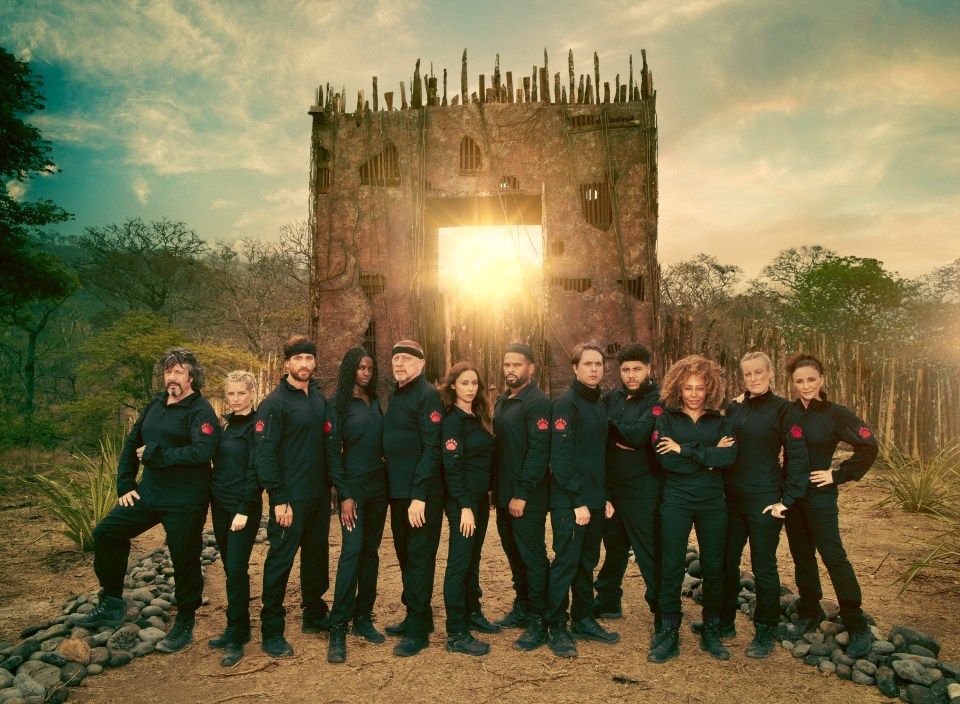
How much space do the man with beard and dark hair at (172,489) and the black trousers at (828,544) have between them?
4041 millimetres

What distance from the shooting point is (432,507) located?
157 inches

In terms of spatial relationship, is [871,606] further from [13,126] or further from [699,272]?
[699,272]

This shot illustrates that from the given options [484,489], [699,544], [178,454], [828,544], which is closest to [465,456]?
[484,489]

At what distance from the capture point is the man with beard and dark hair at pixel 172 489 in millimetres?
4027

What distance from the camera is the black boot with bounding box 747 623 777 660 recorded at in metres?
3.81

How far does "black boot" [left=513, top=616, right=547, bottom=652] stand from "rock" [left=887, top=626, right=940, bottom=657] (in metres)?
2.27

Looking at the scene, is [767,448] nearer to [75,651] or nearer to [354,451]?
[354,451]

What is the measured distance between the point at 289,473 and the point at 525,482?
160cm

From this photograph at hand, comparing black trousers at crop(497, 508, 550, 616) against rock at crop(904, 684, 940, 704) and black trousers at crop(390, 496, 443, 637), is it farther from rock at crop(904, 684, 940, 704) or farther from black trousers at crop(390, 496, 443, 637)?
rock at crop(904, 684, 940, 704)

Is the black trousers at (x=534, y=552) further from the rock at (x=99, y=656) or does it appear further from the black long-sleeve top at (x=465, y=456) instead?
the rock at (x=99, y=656)

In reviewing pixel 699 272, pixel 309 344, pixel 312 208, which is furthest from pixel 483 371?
pixel 699 272

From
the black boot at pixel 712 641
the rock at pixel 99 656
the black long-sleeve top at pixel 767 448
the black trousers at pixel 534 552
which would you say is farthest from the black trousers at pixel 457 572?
the rock at pixel 99 656

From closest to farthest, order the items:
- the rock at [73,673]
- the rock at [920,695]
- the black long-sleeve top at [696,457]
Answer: the rock at [920,695] → the rock at [73,673] → the black long-sleeve top at [696,457]

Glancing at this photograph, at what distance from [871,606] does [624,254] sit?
524 cm
